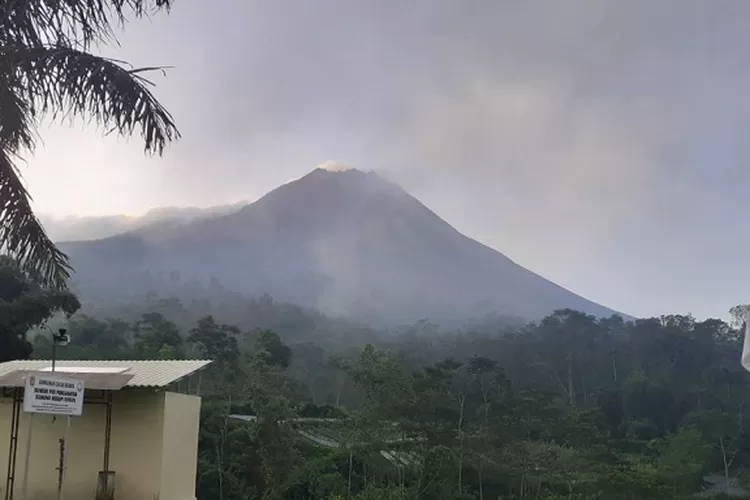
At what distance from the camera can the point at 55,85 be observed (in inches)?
140

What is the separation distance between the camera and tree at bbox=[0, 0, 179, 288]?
11.5 feet

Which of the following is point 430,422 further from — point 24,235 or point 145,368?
point 24,235

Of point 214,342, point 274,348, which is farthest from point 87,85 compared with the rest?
point 274,348

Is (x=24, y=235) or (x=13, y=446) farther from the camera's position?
(x=13, y=446)

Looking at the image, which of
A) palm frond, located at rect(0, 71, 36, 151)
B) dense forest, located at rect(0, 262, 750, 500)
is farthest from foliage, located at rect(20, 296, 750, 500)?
palm frond, located at rect(0, 71, 36, 151)

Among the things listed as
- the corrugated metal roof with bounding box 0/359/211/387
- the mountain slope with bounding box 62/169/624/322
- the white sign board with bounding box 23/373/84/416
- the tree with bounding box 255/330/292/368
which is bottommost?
the tree with bounding box 255/330/292/368

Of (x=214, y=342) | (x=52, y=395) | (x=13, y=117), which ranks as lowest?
(x=214, y=342)

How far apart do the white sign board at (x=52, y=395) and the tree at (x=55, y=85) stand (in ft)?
3.83

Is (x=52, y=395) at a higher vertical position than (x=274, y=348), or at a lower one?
higher

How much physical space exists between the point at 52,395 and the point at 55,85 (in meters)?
2.24

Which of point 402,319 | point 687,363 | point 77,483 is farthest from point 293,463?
point 402,319

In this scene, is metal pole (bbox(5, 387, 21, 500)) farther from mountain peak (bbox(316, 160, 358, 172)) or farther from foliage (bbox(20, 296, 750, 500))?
mountain peak (bbox(316, 160, 358, 172))

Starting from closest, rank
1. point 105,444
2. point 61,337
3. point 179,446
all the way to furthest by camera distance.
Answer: point 61,337 < point 105,444 < point 179,446

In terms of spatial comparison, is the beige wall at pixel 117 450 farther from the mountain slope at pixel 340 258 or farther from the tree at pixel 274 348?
the mountain slope at pixel 340 258
